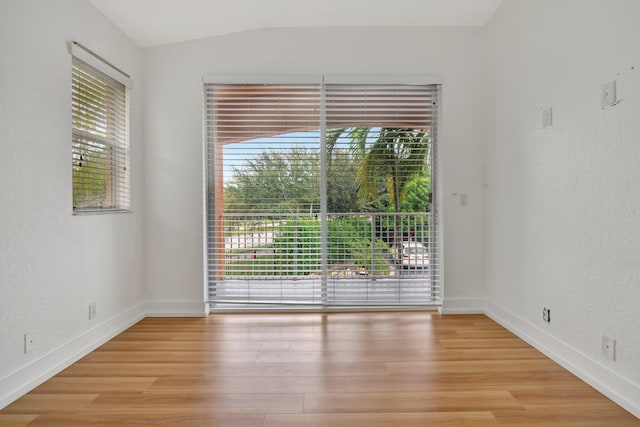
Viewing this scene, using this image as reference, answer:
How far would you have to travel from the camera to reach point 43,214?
2342mm

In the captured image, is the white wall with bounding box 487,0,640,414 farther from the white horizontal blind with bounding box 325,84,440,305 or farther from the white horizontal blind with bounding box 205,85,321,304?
the white horizontal blind with bounding box 205,85,321,304

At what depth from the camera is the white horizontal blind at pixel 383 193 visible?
3703 millimetres

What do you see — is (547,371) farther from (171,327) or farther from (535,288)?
(171,327)

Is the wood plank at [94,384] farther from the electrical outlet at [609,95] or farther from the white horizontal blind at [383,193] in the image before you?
the electrical outlet at [609,95]

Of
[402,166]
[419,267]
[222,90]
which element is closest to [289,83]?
[222,90]

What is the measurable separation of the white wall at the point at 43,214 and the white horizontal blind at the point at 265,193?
102cm

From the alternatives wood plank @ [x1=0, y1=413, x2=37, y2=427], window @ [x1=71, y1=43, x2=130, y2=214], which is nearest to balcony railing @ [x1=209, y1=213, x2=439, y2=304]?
window @ [x1=71, y1=43, x2=130, y2=214]

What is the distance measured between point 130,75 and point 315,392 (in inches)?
121

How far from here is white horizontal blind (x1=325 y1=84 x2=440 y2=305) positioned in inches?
146

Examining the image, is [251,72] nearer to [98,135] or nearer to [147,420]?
[98,135]

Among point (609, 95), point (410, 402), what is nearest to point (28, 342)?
point (410, 402)

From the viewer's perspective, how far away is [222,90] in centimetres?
A: 369

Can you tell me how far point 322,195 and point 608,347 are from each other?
2425mm

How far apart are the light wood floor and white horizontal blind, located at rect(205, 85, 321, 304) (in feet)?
1.89
